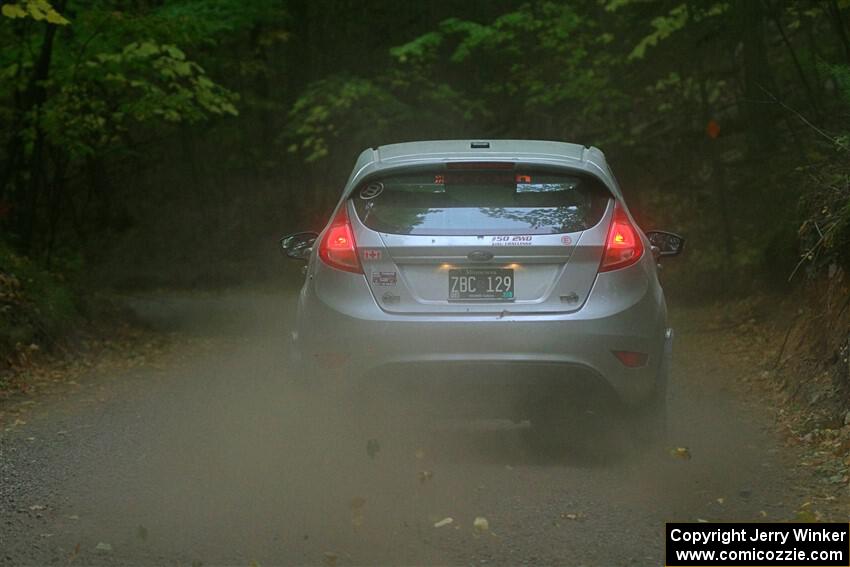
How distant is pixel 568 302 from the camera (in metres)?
7.20

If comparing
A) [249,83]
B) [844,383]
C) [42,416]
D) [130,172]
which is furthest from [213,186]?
[844,383]

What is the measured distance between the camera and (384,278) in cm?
726

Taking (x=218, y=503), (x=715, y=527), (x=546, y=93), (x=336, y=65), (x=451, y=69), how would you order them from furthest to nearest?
(x=336, y=65), (x=451, y=69), (x=546, y=93), (x=218, y=503), (x=715, y=527)

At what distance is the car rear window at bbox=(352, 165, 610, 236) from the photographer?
7273mm

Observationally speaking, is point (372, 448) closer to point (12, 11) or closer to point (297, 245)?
point (297, 245)

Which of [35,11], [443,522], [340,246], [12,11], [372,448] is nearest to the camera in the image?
[443,522]

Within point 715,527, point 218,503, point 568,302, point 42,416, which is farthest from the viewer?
point 42,416

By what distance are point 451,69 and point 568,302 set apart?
19.9 m

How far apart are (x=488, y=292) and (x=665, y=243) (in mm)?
2084

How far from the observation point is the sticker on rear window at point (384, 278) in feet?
23.8

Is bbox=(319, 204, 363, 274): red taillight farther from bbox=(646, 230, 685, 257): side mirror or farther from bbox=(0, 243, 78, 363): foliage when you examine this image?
bbox=(0, 243, 78, 363): foliage

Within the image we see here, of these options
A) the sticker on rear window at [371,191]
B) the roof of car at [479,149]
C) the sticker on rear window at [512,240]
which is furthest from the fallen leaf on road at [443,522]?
the roof of car at [479,149]

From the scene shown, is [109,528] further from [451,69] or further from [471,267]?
[451,69]

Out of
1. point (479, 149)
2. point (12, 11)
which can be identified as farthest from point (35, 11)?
point (479, 149)
